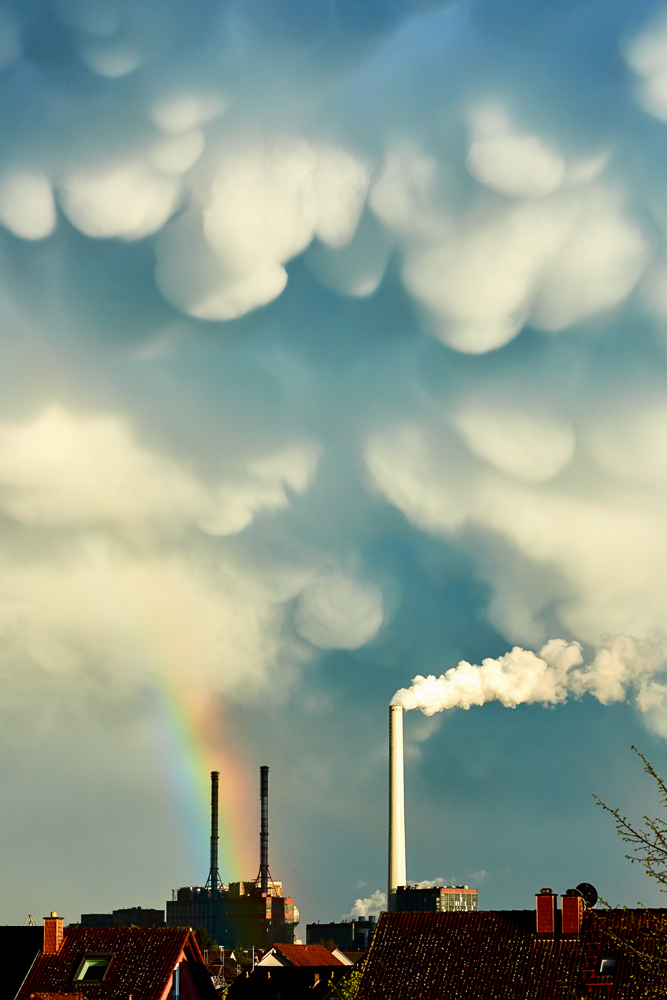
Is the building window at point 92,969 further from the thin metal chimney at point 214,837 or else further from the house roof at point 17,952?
the thin metal chimney at point 214,837

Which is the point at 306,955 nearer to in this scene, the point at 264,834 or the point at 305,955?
the point at 305,955

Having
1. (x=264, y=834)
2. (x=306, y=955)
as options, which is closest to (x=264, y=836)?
(x=264, y=834)

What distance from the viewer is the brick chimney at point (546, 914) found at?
4403cm

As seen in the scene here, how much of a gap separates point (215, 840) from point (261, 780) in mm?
12289

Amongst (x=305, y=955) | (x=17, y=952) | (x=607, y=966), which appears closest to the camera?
(x=607, y=966)

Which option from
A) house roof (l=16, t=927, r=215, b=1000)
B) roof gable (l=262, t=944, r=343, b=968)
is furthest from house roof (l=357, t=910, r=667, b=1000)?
roof gable (l=262, t=944, r=343, b=968)

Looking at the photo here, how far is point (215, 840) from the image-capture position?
184875mm

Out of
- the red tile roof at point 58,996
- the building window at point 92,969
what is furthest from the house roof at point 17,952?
the red tile roof at point 58,996

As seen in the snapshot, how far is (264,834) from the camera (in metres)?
183

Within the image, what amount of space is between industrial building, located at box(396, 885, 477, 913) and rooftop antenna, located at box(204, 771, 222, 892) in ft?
133

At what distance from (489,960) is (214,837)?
146m

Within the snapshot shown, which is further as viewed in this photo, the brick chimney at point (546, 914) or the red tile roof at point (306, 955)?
the red tile roof at point (306, 955)

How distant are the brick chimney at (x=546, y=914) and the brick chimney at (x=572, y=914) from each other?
56 centimetres

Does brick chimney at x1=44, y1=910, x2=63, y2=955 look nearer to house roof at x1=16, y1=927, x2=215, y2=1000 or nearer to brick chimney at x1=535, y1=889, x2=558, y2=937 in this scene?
house roof at x1=16, y1=927, x2=215, y2=1000
